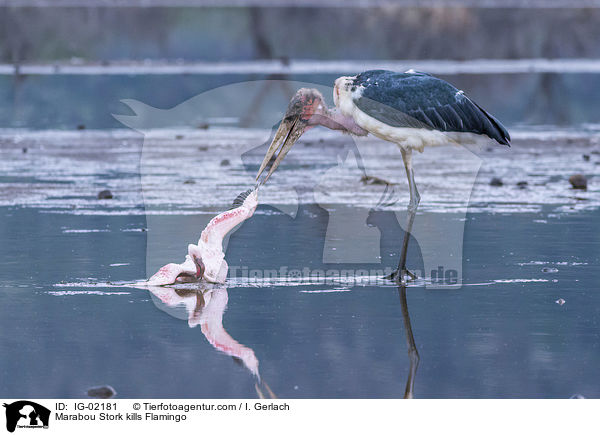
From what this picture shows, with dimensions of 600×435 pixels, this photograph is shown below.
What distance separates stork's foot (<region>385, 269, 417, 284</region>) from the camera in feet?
22.2

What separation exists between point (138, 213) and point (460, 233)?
7.81ft

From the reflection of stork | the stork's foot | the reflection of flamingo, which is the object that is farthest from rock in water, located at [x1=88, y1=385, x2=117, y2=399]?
the stork's foot

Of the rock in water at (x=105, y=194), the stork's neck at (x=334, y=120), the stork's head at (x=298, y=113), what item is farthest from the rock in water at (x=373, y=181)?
the stork's head at (x=298, y=113)

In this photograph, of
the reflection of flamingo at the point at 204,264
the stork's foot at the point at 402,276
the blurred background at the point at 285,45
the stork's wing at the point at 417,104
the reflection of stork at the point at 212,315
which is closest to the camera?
the reflection of stork at the point at 212,315

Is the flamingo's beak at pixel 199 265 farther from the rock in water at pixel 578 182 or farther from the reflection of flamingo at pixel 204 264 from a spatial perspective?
the rock in water at pixel 578 182

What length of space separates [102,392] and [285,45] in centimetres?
3165

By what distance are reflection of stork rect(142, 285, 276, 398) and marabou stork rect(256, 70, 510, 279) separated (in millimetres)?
983

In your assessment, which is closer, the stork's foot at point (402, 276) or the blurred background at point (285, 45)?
the stork's foot at point (402, 276)

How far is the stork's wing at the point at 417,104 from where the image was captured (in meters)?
7.21
